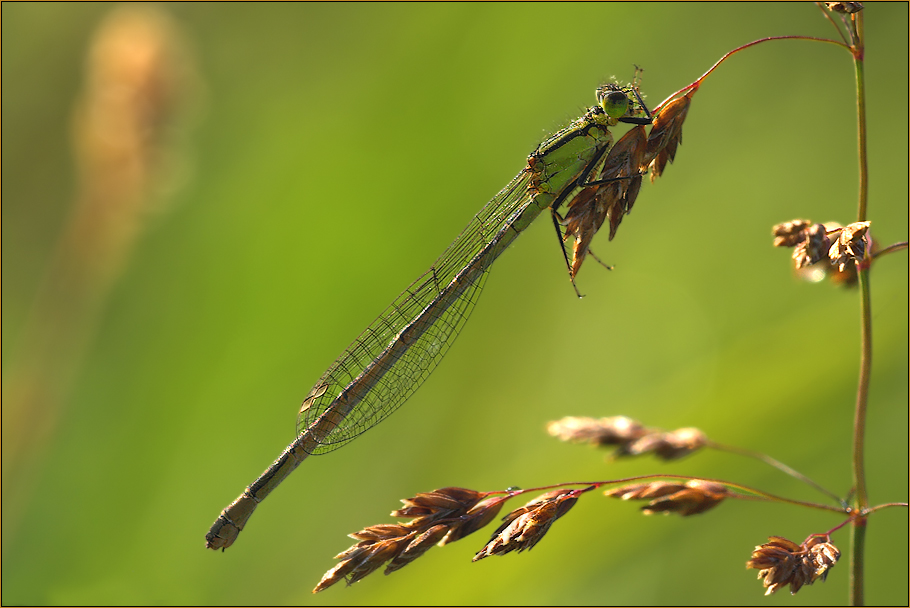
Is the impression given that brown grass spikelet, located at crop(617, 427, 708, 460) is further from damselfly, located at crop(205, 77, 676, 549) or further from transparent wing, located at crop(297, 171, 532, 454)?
transparent wing, located at crop(297, 171, 532, 454)

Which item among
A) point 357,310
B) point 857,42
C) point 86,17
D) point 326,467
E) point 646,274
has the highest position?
point 86,17

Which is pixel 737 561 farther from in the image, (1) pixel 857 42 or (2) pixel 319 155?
(2) pixel 319 155

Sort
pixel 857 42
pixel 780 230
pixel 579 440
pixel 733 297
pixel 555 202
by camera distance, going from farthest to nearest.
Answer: pixel 733 297 < pixel 555 202 < pixel 579 440 < pixel 780 230 < pixel 857 42

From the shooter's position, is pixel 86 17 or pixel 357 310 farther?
pixel 86 17

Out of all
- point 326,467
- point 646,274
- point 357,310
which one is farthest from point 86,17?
point 646,274

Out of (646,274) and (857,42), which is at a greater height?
(646,274)

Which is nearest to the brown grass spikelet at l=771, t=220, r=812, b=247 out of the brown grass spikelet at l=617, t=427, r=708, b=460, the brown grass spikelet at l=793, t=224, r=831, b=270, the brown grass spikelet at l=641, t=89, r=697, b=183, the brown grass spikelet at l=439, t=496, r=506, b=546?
the brown grass spikelet at l=793, t=224, r=831, b=270
